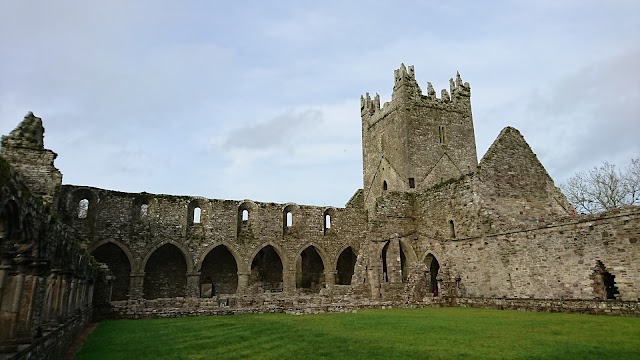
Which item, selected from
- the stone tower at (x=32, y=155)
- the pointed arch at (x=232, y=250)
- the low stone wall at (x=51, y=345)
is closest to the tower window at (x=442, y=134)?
the pointed arch at (x=232, y=250)

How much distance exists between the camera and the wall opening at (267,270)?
2728 cm

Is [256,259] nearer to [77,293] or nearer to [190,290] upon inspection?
[190,290]

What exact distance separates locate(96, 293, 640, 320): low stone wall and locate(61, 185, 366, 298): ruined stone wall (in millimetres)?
5409

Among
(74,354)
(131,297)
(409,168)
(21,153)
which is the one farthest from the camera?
(409,168)

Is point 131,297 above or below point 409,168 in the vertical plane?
below

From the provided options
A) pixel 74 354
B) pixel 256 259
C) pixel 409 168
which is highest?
pixel 409 168

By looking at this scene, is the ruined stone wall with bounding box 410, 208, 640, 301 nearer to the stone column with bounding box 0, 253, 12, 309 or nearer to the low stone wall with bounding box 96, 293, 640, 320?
the low stone wall with bounding box 96, 293, 640, 320

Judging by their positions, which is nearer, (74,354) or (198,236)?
(74,354)

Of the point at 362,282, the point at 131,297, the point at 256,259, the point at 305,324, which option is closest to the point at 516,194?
the point at 362,282

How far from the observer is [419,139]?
30328mm

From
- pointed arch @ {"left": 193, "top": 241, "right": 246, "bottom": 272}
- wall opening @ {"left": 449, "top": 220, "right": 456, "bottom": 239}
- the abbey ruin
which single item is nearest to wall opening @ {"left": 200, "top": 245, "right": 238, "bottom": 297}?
the abbey ruin

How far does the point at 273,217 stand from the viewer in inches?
1045

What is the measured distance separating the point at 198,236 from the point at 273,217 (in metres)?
4.60

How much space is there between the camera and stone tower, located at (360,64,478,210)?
29959 mm
